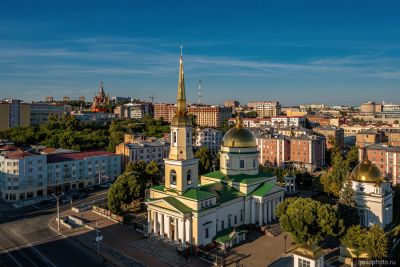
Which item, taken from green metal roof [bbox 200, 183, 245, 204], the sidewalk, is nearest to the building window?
the sidewalk

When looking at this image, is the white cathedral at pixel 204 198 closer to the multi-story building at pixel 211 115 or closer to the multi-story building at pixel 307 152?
the multi-story building at pixel 307 152

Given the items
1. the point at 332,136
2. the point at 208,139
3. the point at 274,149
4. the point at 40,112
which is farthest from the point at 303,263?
the point at 40,112

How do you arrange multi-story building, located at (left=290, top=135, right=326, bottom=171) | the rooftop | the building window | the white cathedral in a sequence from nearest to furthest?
the building window → the white cathedral → the rooftop → multi-story building, located at (left=290, top=135, right=326, bottom=171)

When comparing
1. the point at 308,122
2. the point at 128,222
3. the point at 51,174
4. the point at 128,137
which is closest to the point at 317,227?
the point at 128,222

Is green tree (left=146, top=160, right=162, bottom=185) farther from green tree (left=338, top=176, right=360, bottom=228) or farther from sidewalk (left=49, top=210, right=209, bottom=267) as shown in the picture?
green tree (left=338, top=176, right=360, bottom=228)

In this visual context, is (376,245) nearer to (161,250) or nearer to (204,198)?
(204,198)

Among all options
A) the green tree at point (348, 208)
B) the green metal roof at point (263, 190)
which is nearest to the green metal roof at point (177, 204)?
the green metal roof at point (263, 190)

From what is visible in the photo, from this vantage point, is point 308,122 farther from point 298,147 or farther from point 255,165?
point 255,165
